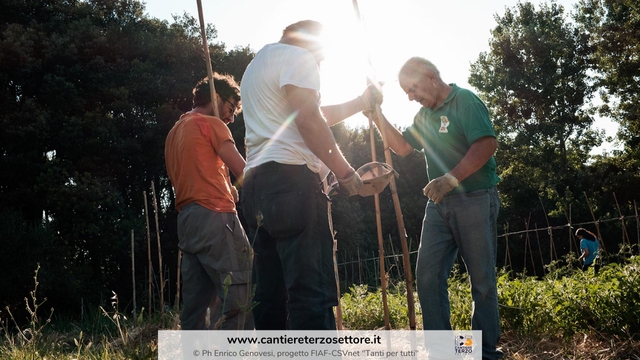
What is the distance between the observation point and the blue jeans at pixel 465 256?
8.75 feet

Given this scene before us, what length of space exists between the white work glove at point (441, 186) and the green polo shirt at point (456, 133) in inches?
5.0

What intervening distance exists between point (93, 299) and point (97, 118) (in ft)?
12.9

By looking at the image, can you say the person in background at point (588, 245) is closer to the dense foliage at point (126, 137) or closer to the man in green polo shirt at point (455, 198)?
the dense foliage at point (126, 137)

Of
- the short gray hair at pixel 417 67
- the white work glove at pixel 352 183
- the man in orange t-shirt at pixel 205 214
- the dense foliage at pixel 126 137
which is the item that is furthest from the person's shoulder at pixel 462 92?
the dense foliage at pixel 126 137

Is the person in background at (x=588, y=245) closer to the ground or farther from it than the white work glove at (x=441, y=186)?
closer to the ground

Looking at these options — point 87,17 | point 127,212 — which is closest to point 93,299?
point 127,212

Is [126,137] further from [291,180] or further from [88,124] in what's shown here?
[291,180]

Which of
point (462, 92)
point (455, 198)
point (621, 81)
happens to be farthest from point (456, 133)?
point (621, 81)

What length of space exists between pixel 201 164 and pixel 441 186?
1.12m

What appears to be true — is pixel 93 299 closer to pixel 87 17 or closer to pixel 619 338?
pixel 87 17

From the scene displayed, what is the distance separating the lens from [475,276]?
2.69 metres

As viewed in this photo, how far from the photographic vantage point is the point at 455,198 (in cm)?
274

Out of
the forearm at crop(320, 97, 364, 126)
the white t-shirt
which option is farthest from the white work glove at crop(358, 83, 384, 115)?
the white t-shirt

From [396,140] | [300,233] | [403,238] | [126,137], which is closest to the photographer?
[300,233]
